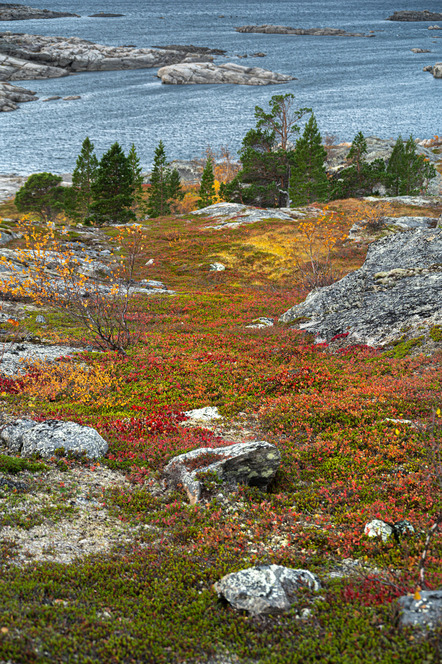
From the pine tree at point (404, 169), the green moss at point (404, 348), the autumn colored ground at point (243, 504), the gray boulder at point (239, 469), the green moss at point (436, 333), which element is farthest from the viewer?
the pine tree at point (404, 169)

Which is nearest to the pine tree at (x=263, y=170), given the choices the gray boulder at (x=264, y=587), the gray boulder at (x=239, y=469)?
the gray boulder at (x=239, y=469)

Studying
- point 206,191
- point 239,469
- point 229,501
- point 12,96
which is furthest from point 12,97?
point 229,501

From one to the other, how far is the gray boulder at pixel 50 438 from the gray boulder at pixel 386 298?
1523 centimetres

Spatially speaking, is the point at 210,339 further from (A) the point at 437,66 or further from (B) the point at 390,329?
(A) the point at 437,66

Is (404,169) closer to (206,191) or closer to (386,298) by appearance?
(206,191)

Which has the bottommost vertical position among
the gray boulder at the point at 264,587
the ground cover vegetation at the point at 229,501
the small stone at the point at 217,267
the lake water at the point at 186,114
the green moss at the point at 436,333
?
the small stone at the point at 217,267

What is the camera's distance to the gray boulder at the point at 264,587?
22.4ft

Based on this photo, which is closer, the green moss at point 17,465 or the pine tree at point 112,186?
the green moss at point 17,465

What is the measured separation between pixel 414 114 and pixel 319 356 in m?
166

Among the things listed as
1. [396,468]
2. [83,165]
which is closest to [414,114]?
[83,165]

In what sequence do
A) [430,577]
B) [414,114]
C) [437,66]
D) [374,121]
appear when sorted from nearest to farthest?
1. [430,577]
2. [374,121]
3. [414,114]
4. [437,66]

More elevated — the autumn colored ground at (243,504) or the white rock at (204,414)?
the autumn colored ground at (243,504)

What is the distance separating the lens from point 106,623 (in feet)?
21.0

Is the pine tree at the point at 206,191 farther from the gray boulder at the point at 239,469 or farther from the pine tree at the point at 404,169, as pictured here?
the gray boulder at the point at 239,469
